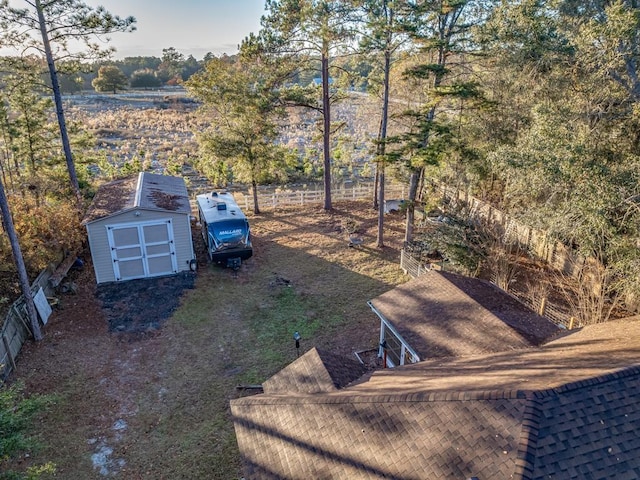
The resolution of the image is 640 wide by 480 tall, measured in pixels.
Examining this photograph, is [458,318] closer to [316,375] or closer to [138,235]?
[316,375]

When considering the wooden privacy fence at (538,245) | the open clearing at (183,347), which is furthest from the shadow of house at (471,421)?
the wooden privacy fence at (538,245)

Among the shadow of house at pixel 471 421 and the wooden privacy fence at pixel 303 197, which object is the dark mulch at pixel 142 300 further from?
the wooden privacy fence at pixel 303 197

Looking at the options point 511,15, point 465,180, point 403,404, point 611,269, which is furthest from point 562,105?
point 403,404

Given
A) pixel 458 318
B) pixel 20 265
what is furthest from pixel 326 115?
pixel 20 265

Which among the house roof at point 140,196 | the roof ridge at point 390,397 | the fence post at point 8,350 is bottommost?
the fence post at point 8,350

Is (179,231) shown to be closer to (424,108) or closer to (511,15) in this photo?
(424,108)

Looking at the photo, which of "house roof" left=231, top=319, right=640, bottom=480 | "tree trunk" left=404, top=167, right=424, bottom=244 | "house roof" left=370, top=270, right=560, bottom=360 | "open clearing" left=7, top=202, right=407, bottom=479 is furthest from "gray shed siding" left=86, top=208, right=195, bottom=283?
"house roof" left=231, top=319, right=640, bottom=480

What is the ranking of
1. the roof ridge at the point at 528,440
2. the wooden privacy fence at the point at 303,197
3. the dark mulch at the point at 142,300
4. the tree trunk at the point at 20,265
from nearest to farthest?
the roof ridge at the point at 528,440
the tree trunk at the point at 20,265
the dark mulch at the point at 142,300
the wooden privacy fence at the point at 303,197
